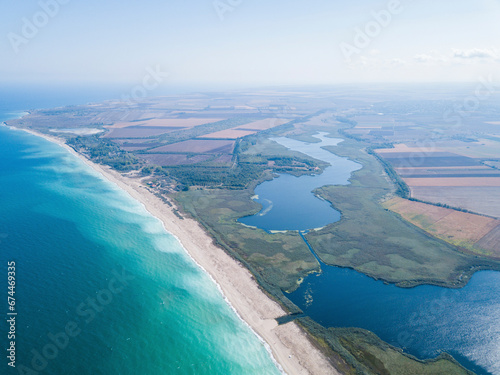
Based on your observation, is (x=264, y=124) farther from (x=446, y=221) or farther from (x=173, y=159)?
(x=446, y=221)

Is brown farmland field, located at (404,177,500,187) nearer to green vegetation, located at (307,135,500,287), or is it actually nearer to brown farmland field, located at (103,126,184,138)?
green vegetation, located at (307,135,500,287)

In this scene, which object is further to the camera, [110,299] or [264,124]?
[264,124]

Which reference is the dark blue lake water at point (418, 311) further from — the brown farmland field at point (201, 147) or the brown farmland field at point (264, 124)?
the brown farmland field at point (264, 124)

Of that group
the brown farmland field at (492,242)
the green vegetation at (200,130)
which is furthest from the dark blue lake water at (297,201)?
the green vegetation at (200,130)

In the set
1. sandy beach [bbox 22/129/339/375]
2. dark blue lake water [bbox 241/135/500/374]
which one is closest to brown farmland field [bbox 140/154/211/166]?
sandy beach [bbox 22/129/339/375]

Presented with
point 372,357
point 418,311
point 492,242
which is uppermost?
point 492,242

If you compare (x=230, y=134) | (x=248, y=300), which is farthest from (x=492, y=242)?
(x=230, y=134)

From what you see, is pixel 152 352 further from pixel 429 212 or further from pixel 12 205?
pixel 429 212
